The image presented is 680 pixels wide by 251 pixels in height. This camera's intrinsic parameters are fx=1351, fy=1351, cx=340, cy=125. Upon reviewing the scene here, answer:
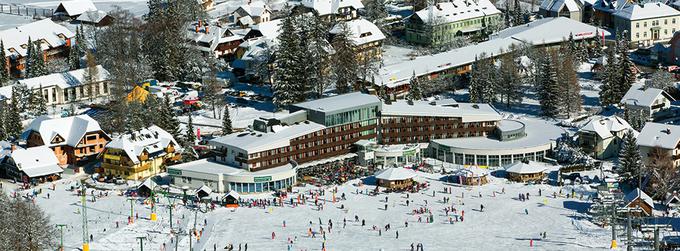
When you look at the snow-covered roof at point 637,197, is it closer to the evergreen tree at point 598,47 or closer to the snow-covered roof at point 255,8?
the evergreen tree at point 598,47

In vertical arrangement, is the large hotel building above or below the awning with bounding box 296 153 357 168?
above

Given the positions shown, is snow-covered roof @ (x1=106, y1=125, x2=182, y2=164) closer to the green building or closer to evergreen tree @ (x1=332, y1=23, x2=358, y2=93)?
evergreen tree @ (x1=332, y1=23, x2=358, y2=93)

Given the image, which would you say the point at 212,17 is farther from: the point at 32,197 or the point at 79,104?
the point at 32,197

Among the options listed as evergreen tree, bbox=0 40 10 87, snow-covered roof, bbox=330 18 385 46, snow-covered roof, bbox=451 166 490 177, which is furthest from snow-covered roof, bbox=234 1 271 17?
snow-covered roof, bbox=451 166 490 177

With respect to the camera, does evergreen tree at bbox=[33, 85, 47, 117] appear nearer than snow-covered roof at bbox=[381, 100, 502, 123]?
No

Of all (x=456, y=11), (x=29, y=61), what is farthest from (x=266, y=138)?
(x=456, y=11)

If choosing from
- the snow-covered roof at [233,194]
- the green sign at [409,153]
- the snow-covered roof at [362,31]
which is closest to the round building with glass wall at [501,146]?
the green sign at [409,153]
